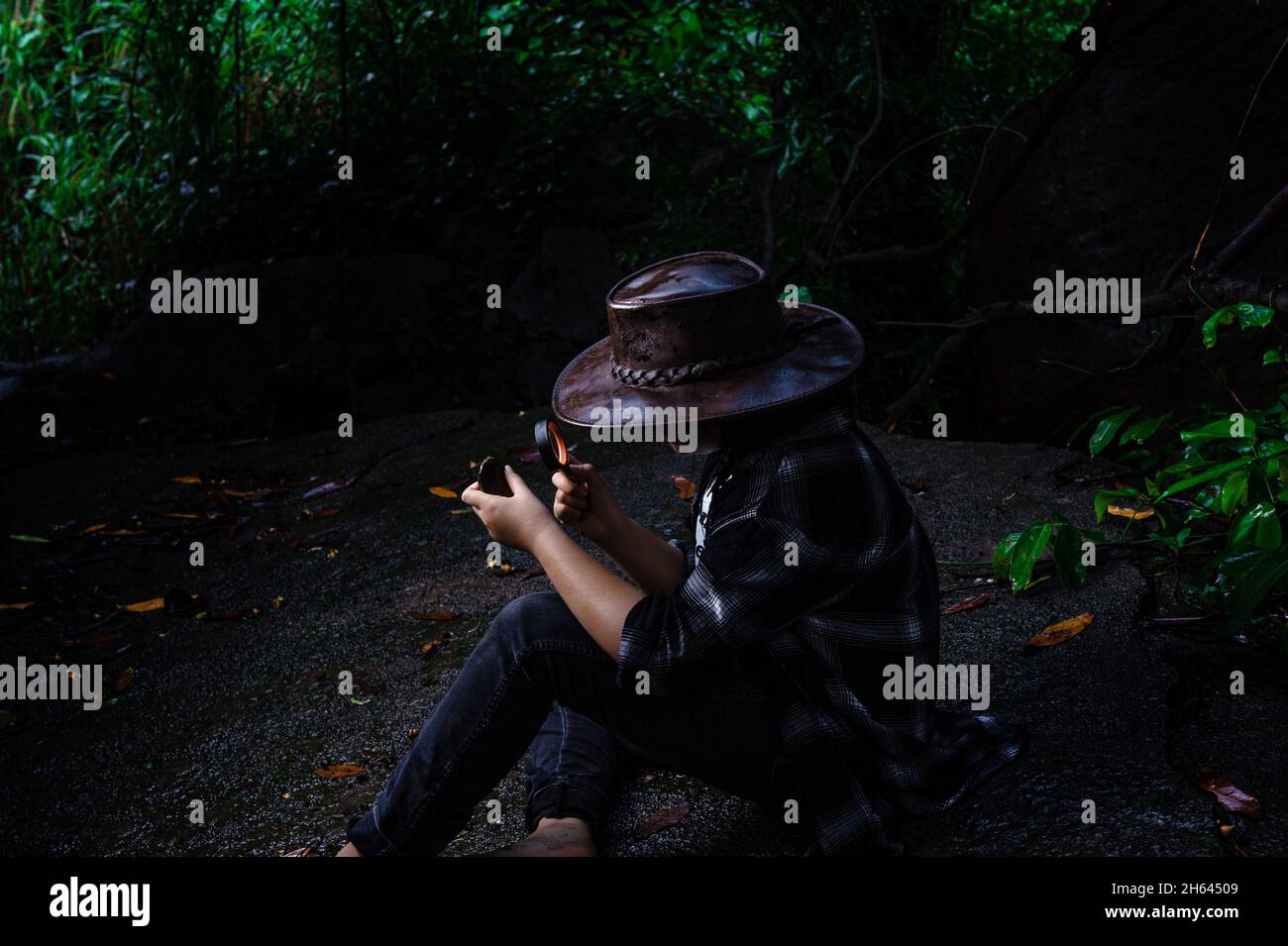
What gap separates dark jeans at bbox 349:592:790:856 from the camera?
218cm

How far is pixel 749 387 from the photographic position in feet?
6.77

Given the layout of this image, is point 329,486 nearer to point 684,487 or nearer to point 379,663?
point 684,487

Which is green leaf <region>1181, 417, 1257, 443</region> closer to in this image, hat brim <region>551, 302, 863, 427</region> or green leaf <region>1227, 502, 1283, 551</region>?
green leaf <region>1227, 502, 1283, 551</region>

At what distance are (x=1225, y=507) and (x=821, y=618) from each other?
1.03m

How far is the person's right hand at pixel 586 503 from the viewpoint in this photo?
2.12 metres

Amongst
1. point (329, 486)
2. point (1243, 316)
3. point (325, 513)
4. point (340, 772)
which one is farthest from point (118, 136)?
point (1243, 316)

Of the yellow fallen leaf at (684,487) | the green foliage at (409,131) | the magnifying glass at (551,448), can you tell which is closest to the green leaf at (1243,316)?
the magnifying glass at (551,448)

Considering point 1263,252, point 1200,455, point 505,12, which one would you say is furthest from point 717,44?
point 1200,455

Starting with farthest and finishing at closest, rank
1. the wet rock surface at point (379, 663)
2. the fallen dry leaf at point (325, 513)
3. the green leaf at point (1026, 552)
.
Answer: the fallen dry leaf at point (325, 513) < the green leaf at point (1026, 552) < the wet rock surface at point (379, 663)

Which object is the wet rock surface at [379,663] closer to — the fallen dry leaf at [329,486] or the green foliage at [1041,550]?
the fallen dry leaf at [329,486]

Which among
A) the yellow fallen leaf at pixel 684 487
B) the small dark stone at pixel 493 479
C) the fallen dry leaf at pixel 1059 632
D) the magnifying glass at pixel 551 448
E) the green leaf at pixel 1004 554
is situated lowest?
the fallen dry leaf at pixel 1059 632

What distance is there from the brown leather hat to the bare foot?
0.82m

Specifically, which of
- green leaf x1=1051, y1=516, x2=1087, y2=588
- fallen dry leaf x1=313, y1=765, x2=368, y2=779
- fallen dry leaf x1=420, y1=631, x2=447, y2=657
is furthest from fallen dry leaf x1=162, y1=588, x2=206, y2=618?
green leaf x1=1051, y1=516, x2=1087, y2=588

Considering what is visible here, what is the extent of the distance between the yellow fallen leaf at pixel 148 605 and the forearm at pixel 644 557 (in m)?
2.48
